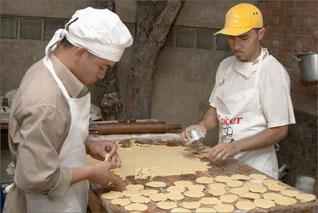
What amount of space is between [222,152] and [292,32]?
A: 2169 millimetres

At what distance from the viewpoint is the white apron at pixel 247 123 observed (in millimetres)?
2588

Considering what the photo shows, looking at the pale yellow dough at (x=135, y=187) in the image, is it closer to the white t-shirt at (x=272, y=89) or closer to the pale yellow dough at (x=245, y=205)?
the pale yellow dough at (x=245, y=205)

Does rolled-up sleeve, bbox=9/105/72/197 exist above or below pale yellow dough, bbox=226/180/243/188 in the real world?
above

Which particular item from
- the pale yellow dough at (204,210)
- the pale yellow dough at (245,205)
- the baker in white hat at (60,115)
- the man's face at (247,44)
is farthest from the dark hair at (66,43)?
the man's face at (247,44)

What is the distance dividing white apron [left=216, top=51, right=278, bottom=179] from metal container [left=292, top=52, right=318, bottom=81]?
3.57 ft

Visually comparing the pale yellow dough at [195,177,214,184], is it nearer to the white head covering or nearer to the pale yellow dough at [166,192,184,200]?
the pale yellow dough at [166,192,184,200]

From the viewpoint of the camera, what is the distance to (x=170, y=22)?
3959mm

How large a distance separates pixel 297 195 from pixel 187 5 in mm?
2922

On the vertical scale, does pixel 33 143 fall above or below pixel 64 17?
below

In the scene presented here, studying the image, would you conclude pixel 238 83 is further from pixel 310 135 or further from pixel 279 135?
pixel 310 135

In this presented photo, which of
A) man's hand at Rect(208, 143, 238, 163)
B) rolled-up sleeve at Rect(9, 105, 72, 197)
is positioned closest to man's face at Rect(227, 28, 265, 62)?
man's hand at Rect(208, 143, 238, 163)

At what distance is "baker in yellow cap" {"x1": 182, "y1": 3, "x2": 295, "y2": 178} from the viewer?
2502 millimetres

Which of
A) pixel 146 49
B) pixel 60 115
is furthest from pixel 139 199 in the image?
pixel 146 49

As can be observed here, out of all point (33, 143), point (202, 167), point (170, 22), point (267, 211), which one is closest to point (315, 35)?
point (170, 22)
